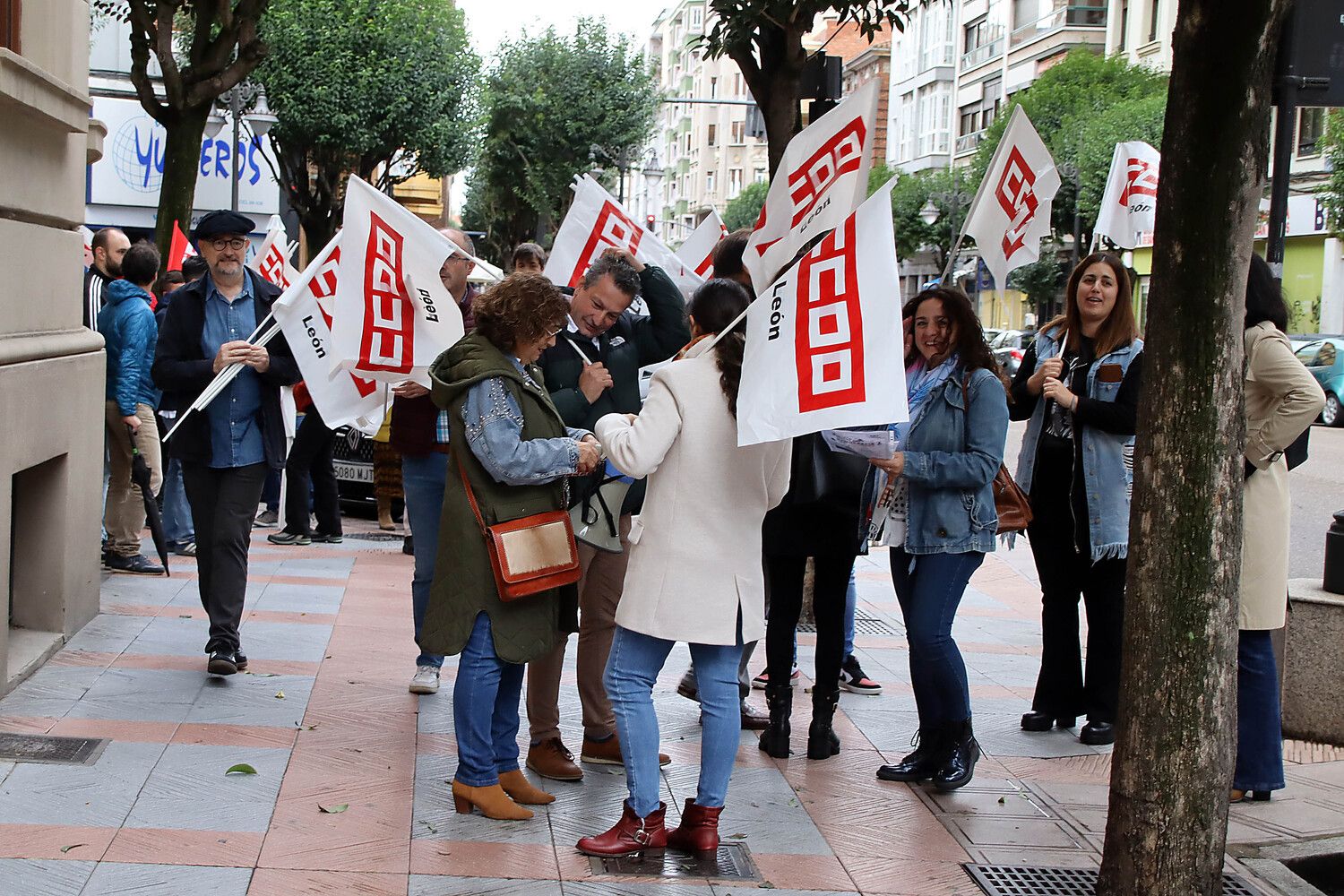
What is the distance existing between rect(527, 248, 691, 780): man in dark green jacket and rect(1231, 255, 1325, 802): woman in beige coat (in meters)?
2.17

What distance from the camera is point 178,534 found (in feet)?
33.8

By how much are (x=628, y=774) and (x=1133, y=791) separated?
1.54 metres

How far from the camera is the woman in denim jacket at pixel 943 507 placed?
5.52m

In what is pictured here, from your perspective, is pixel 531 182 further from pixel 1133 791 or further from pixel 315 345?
pixel 1133 791

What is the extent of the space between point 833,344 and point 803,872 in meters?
1.66

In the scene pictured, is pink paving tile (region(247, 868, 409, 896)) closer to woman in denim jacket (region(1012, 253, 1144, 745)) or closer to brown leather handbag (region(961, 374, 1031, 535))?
brown leather handbag (region(961, 374, 1031, 535))

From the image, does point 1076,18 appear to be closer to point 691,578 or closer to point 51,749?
point 691,578

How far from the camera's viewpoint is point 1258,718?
550 centimetres

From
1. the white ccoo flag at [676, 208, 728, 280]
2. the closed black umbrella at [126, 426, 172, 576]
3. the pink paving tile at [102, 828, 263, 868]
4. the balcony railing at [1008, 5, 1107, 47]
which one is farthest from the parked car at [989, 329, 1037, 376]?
the pink paving tile at [102, 828, 263, 868]

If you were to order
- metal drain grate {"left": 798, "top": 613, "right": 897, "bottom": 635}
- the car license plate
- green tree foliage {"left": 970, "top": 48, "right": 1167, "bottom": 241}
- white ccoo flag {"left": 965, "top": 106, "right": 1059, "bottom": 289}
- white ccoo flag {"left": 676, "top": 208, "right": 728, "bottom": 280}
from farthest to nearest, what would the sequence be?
green tree foliage {"left": 970, "top": 48, "right": 1167, "bottom": 241} < the car license plate < white ccoo flag {"left": 676, "top": 208, "right": 728, "bottom": 280} < metal drain grate {"left": 798, "top": 613, "right": 897, "bottom": 635} < white ccoo flag {"left": 965, "top": 106, "right": 1059, "bottom": 289}

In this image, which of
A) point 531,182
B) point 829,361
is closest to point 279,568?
point 829,361

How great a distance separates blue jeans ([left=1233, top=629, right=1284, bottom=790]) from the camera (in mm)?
5500

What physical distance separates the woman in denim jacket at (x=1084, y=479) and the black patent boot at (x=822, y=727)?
1.13 m

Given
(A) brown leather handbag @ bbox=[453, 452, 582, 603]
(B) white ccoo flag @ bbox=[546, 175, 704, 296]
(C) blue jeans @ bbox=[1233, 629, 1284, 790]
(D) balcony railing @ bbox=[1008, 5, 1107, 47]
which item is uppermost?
(D) balcony railing @ bbox=[1008, 5, 1107, 47]
